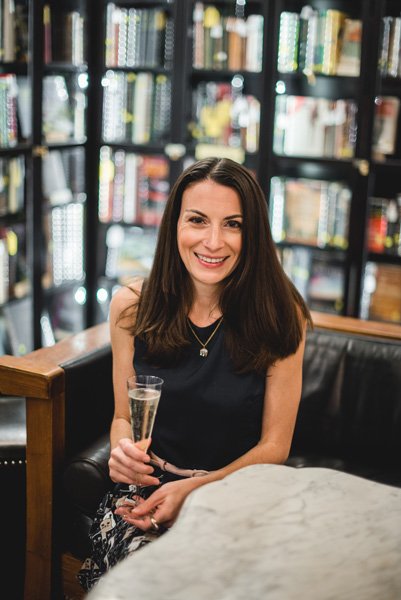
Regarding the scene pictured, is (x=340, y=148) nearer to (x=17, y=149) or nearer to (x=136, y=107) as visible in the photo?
(x=136, y=107)

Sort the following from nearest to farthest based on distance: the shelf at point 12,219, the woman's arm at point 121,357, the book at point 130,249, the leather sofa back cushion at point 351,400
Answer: the woman's arm at point 121,357 → the leather sofa back cushion at point 351,400 → the shelf at point 12,219 → the book at point 130,249

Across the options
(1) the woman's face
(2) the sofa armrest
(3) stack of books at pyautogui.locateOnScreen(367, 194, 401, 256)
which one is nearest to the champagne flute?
(1) the woman's face

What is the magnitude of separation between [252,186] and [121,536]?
0.83 metres

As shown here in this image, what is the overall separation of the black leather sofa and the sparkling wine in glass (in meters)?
0.45

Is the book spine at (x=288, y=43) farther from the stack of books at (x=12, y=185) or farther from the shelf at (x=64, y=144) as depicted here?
the stack of books at (x=12, y=185)

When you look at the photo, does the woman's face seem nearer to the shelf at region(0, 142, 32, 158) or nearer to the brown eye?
the brown eye

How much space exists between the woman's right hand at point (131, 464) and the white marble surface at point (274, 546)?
216 mm

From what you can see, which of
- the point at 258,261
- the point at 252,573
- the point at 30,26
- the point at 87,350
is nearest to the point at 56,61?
the point at 30,26

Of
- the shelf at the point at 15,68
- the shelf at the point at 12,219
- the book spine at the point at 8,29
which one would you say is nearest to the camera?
the book spine at the point at 8,29

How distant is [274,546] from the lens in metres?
1.21

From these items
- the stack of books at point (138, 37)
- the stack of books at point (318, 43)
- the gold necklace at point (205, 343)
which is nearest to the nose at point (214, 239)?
the gold necklace at point (205, 343)

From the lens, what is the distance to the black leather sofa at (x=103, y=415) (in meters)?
1.95

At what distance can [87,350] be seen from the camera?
2.18 m

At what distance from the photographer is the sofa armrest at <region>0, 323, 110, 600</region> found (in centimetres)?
196
